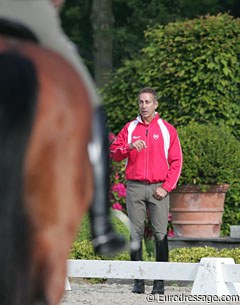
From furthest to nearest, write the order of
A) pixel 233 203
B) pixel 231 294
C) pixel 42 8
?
pixel 233 203 < pixel 231 294 < pixel 42 8

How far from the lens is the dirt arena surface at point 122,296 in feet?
31.8

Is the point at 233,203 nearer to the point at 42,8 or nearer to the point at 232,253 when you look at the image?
the point at 232,253

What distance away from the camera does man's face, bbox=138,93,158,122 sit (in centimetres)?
1057

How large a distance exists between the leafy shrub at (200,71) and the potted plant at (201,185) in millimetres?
1125

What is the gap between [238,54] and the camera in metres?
14.9

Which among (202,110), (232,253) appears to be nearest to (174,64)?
(202,110)

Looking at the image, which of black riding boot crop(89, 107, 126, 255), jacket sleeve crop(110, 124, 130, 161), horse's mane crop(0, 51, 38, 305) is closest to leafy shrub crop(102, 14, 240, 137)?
jacket sleeve crop(110, 124, 130, 161)

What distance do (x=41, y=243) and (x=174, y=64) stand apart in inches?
452

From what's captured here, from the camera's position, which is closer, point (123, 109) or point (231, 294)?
point (231, 294)

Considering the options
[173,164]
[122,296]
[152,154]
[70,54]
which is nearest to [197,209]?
[173,164]

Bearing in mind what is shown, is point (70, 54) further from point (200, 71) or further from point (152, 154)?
point (200, 71)

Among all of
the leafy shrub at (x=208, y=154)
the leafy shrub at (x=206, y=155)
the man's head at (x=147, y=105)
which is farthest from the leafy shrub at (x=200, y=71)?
the man's head at (x=147, y=105)

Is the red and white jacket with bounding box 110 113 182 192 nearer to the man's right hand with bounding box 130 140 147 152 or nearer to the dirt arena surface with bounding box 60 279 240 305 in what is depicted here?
the man's right hand with bounding box 130 140 147 152

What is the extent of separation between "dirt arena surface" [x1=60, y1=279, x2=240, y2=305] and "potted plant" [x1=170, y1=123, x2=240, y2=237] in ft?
5.75
